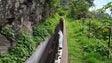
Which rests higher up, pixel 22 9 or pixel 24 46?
pixel 22 9

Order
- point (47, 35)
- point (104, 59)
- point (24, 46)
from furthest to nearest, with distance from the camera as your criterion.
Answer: point (47, 35) → point (24, 46) → point (104, 59)

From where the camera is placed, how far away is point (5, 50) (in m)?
14.0

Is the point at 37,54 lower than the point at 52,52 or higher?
lower

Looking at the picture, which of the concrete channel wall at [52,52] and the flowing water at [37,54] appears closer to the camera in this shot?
the concrete channel wall at [52,52]

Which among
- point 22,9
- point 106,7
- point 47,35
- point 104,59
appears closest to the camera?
point 106,7

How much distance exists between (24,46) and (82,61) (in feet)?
15.9

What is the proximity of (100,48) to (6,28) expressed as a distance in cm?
506

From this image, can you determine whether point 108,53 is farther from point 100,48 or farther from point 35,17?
point 35,17

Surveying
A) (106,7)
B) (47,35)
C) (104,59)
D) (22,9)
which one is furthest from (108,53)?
(47,35)

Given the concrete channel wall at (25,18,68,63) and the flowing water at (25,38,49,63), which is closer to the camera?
the concrete channel wall at (25,18,68,63)

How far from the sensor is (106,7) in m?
10.2

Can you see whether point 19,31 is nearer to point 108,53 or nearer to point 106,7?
point 108,53

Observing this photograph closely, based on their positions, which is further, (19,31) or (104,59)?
(19,31)

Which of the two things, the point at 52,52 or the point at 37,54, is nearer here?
the point at 52,52
